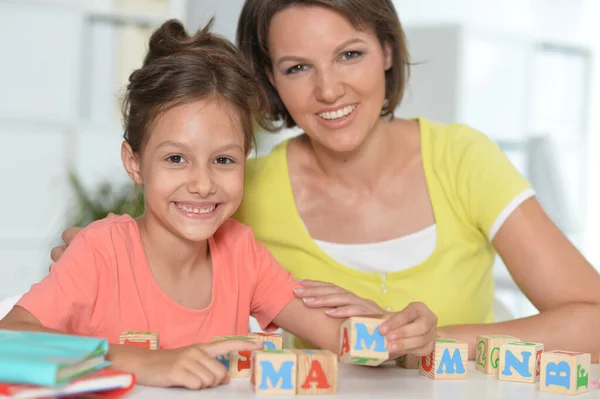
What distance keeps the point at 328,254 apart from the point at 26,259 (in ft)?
7.00

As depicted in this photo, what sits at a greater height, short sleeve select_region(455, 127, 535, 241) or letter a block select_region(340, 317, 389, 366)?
short sleeve select_region(455, 127, 535, 241)

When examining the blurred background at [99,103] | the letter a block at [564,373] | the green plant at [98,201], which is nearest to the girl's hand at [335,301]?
the letter a block at [564,373]

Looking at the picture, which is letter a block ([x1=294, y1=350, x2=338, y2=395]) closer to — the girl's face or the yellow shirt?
the girl's face

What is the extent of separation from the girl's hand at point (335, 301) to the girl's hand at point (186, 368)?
0.36 meters

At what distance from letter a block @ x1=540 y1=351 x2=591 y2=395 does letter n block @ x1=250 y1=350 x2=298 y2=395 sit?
42 cm

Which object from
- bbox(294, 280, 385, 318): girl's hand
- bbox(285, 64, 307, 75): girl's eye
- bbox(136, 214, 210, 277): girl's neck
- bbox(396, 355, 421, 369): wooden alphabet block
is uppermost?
bbox(285, 64, 307, 75): girl's eye

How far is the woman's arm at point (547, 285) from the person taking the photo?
1.68 m

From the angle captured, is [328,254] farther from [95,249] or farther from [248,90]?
[95,249]

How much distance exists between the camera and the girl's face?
1533mm

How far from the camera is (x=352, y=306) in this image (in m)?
1.55

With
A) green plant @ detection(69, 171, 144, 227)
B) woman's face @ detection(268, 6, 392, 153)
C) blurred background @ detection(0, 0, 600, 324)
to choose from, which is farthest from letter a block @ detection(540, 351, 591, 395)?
green plant @ detection(69, 171, 144, 227)

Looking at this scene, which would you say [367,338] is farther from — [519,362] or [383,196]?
[383,196]

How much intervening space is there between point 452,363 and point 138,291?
62cm

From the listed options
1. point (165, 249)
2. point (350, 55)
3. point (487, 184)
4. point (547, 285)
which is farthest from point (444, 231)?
point (165, 249)
